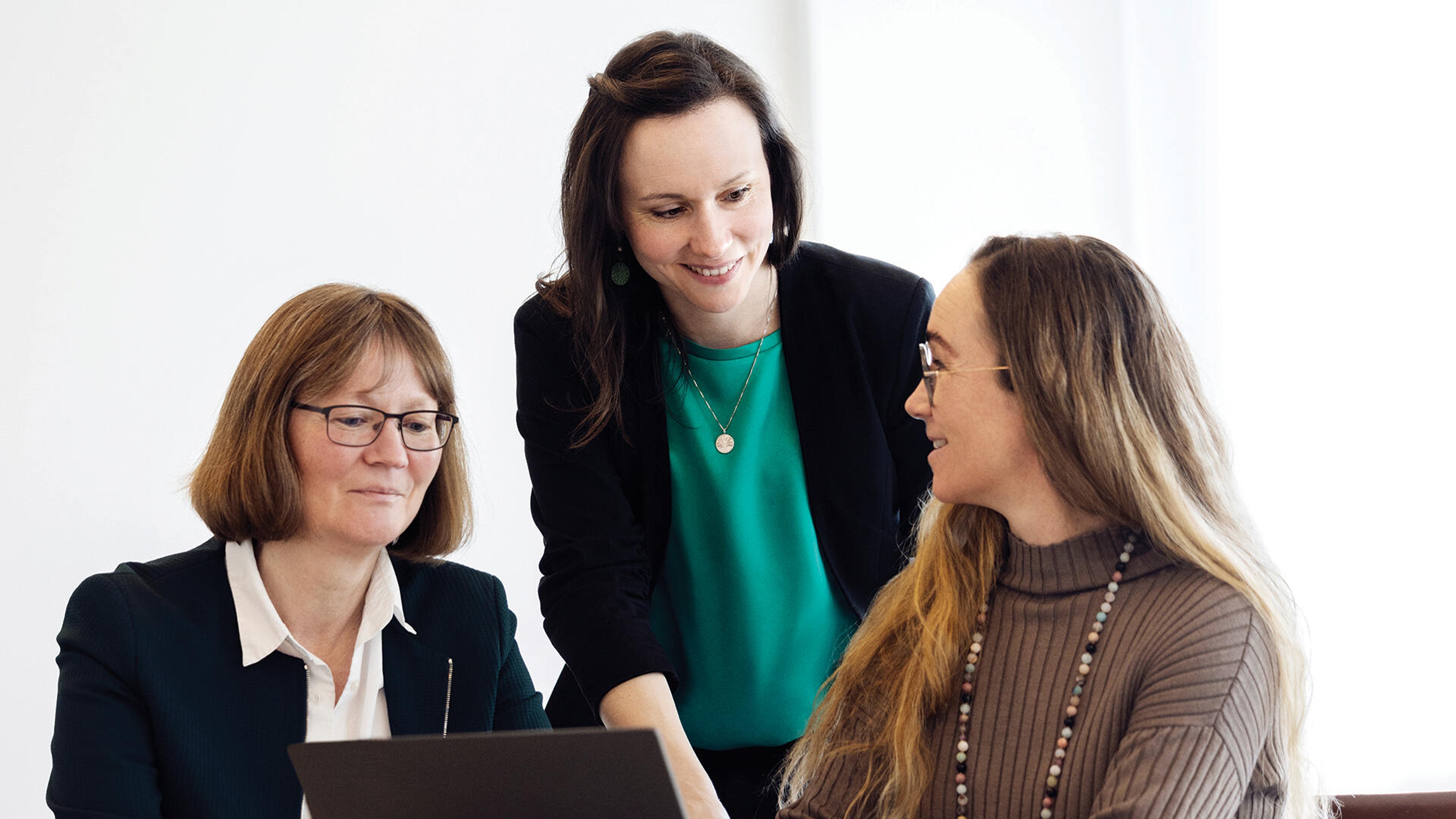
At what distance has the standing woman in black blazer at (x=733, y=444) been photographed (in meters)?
1.76

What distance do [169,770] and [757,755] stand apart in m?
0.77

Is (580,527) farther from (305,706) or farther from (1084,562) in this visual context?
(1084,562)

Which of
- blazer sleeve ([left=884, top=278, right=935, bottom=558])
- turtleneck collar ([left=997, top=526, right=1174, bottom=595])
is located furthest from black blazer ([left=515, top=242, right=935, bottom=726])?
turtleneck collar ([left=997, top=526, right=1174, bottom=595])

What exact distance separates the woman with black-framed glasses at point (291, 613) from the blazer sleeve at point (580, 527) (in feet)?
0.52

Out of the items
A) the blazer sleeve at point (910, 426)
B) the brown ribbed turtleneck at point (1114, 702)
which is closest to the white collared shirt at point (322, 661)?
the brown ribbed turtleneck at point (1114, 702)

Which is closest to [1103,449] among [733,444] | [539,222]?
[733,444]

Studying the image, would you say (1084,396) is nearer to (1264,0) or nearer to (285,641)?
(285,641)

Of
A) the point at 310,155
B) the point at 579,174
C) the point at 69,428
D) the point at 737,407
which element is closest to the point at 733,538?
the point at 737,407

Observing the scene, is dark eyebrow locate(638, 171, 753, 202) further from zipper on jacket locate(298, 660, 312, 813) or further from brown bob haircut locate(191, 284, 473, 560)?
zipper on jacket locate(298, 660, 312, 813)

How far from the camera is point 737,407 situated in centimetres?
184

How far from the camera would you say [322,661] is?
178cm

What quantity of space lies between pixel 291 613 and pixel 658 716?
1.85 feet

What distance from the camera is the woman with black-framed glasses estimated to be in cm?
166

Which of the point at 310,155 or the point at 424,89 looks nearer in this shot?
the point at 310,155
